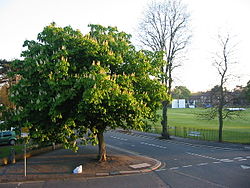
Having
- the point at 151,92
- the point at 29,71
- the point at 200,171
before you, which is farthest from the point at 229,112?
the point at 29,71

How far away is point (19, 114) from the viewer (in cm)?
1094

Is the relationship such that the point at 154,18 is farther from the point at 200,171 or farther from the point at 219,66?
the point at 200,171

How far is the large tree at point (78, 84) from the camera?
1043 centimetres

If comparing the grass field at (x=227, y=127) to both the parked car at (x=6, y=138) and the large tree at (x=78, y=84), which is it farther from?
the parked car at (x=6, y=138)

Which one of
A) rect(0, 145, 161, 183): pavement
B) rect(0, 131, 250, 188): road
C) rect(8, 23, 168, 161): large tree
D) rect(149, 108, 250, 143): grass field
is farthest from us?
rect(149, 108, 250, 143): grass field

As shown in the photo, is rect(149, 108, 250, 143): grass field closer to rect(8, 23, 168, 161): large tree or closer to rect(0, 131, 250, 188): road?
rect(0, 131, 250, 188): road

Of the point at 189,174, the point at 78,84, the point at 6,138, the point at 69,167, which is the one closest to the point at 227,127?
the point at 189,174

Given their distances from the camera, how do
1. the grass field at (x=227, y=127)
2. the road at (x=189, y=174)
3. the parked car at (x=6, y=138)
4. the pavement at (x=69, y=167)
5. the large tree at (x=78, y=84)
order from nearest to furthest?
1. the large tree at (x=78, y=84)
2. the road at (x=189, y=174)
3. the pavement at (x=69, y=167)
4. the parked car at (x=6, y=138)
5. the grass field at (x=227, y=127)

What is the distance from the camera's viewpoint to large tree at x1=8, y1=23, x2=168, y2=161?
34.2ft

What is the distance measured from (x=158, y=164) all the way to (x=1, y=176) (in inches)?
376

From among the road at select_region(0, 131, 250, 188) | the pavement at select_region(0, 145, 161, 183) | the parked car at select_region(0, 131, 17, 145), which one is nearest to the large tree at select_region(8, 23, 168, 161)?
the pavement at select_region(0, 145, 161, 183)

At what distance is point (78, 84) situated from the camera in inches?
409

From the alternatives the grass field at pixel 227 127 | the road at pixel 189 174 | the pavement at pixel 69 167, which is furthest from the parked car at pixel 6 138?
the grass field at pixel 227 127

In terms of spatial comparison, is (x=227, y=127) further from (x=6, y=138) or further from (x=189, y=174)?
(x=6, y=138)
